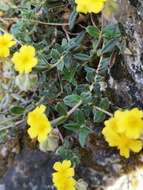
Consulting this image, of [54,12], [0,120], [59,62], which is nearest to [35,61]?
[59,62]

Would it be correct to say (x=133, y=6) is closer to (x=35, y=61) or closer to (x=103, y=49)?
(x=103, y=49)

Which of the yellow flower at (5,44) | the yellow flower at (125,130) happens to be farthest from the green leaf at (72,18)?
the yellow flower at (125,130)

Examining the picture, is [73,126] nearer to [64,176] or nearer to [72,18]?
[64,176]

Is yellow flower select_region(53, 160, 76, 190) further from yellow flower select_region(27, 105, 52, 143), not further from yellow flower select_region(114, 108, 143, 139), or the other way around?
yellow flower select_region(114, 108, 143, 139)

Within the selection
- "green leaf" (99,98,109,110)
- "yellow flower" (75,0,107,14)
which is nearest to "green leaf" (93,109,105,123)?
"green leaf" (99,98,109,110)

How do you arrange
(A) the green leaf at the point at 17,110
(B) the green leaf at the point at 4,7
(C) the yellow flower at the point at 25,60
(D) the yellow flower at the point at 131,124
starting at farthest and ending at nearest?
(B) the green leaf at the point at 4,7
(A) the green leaf at the point at 17,110
(C) the yellow flower at the point at 25,60
(D) the yellow flower at the point at 131,124

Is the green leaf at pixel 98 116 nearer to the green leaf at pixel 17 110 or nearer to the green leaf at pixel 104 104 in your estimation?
the green leaf at pixel 104 104
